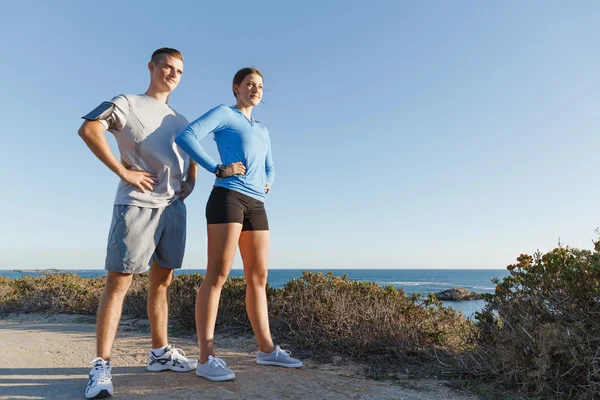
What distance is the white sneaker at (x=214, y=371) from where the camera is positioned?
3.06 meters

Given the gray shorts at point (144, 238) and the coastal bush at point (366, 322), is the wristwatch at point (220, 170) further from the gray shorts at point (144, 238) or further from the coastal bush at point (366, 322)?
the coastal bush at point (366, 322)

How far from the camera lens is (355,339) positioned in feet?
13.4

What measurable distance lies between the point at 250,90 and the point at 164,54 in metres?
0.72

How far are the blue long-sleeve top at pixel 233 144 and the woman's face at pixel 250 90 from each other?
0.13 metres

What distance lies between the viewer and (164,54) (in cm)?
329

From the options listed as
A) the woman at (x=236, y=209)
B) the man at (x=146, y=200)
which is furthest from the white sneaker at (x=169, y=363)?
the woman at (x=236, y=209)

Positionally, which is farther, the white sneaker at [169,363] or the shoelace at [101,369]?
the white sneaker at [169,363]

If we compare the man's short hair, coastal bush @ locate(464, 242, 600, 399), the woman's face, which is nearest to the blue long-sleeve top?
the woman's face

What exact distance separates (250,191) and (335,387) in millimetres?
1609

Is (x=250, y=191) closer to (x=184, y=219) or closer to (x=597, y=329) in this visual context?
(x=184, y=219)

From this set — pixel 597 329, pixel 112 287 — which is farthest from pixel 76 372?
pixel 597 329

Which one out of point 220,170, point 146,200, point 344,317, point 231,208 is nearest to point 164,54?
point 220,170

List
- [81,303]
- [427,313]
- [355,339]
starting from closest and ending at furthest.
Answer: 1. [355,339]
2. [427,313]
3. [81,303]

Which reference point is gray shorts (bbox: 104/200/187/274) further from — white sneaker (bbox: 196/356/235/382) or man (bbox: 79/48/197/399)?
white sneaker (bbox: 196/356/235/382)
